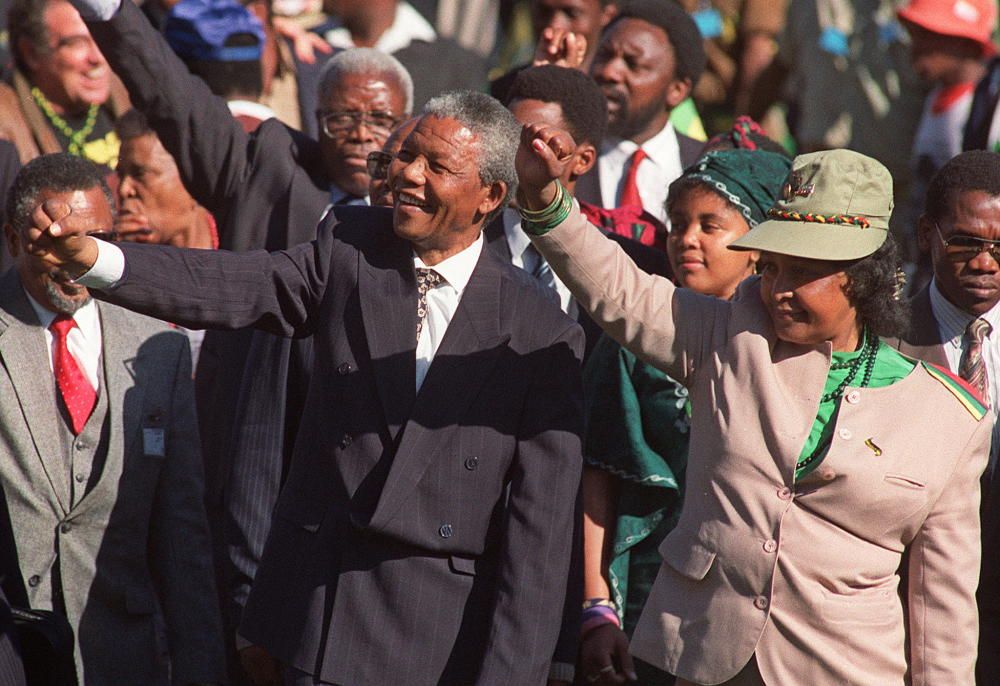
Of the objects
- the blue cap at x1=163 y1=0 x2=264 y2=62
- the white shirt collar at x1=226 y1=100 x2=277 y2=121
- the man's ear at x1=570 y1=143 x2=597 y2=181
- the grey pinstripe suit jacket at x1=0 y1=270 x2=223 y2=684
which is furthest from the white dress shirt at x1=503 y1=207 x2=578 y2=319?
the blue cap at x1=163 y1=0 x2=264 y2=62

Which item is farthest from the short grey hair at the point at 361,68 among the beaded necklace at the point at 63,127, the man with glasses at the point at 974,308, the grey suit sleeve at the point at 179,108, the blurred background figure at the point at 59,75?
the man with glasses at the point at 974,308

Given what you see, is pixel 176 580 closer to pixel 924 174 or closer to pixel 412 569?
pixel 412 569

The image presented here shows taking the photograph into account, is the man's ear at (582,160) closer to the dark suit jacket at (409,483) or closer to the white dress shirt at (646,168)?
the white dress shirt at (646,168)

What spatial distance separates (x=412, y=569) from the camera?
3.93 metres

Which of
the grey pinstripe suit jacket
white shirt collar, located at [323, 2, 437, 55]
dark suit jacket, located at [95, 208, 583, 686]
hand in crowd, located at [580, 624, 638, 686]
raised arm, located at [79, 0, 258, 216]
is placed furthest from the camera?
white shirt collar, located at [323, 2, 437, 55]

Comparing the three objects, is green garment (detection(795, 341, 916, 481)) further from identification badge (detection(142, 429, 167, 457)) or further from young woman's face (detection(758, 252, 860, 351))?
identification badge (detection(142, 429, 167, 457))

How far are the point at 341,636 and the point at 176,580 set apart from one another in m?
1.22

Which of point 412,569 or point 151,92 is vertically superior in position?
point 151,92

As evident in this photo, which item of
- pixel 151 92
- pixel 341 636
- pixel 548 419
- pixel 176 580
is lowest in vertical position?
pixel 176 580

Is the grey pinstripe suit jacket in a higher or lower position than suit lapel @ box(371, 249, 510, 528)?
lower

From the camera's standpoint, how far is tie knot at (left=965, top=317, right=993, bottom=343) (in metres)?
4.77

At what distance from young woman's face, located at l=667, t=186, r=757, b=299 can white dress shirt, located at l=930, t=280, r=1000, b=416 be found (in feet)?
2.04

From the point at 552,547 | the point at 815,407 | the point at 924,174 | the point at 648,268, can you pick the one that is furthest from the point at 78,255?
the point at 924,174

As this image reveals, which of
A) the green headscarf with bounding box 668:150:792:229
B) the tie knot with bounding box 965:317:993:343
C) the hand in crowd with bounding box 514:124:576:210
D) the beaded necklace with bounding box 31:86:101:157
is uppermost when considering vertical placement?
the hand in crowd with bounding box 514:124:576:210
